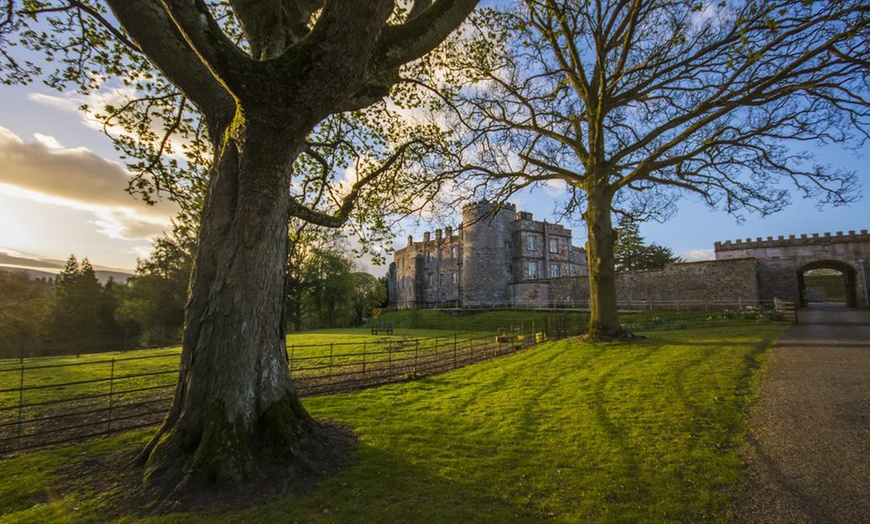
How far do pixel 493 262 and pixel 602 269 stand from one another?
26.5m

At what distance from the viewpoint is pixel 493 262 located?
40500mm

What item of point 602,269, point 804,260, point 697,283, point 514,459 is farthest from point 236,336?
point 804,260

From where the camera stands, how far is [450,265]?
161 ft

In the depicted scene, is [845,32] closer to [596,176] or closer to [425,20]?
[596,176]

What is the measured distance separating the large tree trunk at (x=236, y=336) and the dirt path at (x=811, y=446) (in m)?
4.93

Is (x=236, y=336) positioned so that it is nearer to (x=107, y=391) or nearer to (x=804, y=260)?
(x=107, y=391)

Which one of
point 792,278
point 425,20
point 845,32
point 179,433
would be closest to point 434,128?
point 425,20

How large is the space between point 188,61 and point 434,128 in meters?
6.69

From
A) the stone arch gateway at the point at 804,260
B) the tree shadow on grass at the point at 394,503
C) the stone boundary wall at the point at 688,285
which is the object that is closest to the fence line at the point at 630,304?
the stone boundary wall at the point at 688,285

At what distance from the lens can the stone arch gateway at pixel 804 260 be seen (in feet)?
94.2

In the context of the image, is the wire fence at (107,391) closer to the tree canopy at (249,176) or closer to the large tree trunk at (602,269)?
the tree canopy at (249,176)

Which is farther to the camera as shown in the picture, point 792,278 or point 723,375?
point 792,278

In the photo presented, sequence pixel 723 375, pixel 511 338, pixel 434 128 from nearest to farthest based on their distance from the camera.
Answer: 1. pixel 723 375
2. pixel 434 128
3. pixel 511 338

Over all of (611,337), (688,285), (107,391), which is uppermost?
(688,285)
